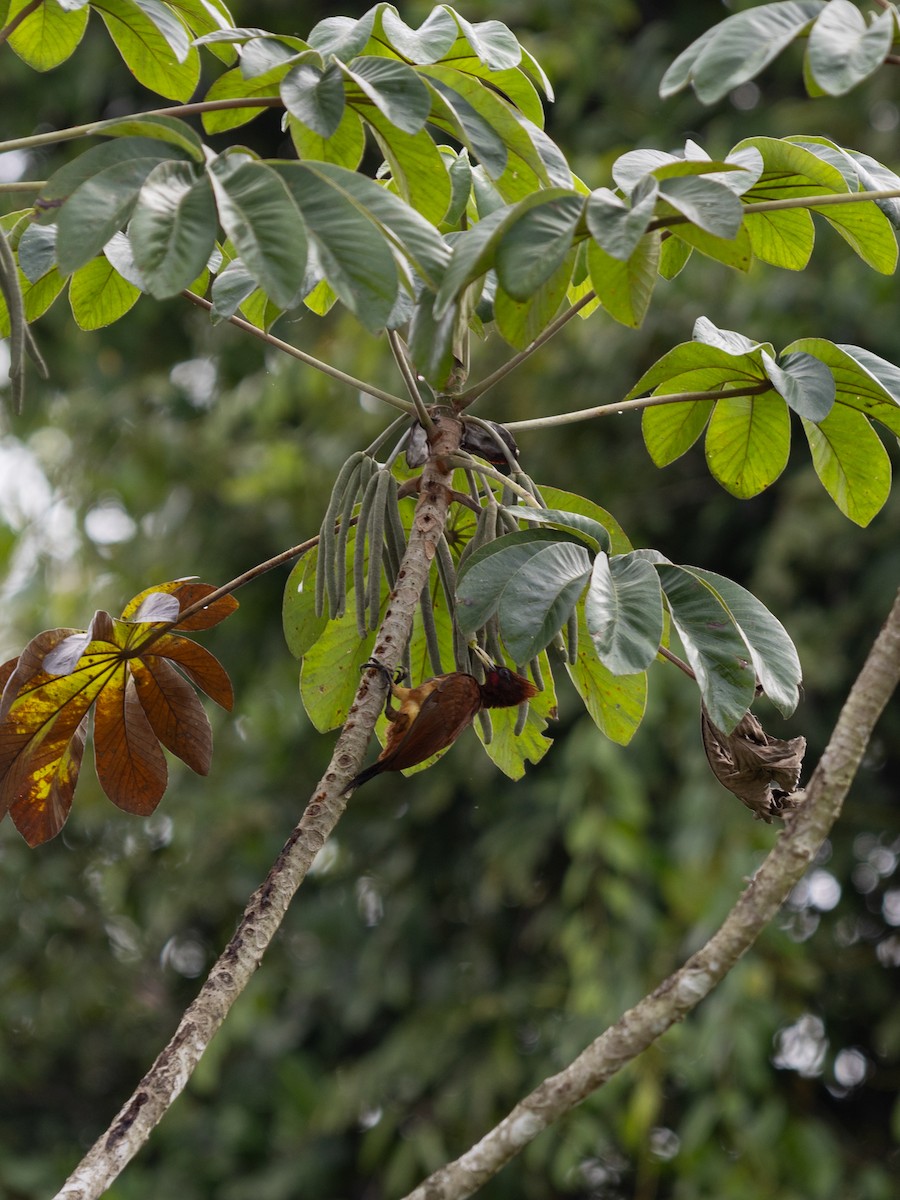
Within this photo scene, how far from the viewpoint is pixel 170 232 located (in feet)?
2.05

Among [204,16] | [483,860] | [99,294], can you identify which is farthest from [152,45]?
[483,860]

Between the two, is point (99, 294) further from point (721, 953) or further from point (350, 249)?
point (721, 953)

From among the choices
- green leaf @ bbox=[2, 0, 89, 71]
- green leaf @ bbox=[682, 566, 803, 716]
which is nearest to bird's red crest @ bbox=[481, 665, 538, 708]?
green leaf @ bbox=[682, 566, 803, 716]

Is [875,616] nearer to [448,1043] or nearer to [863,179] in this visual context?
[448,1043]

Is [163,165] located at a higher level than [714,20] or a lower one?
higher

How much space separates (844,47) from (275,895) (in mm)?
495

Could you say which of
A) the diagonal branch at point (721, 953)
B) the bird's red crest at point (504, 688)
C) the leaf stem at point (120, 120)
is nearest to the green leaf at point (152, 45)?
the leaf stem at point (120, 120)

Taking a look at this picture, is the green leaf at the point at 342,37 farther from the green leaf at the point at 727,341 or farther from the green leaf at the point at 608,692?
the green leaf at the point at 608,692

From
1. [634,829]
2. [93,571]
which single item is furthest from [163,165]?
[93,571]

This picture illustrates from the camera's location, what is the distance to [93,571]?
3.07 meters

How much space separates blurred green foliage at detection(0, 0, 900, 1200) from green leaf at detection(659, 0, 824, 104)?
1600 millimetres

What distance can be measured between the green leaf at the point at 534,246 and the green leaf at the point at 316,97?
109mm

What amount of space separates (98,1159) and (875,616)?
1.98m

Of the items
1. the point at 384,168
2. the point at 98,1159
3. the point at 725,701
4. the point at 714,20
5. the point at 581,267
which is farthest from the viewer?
the point at 714,20
